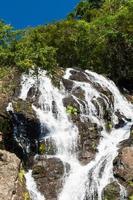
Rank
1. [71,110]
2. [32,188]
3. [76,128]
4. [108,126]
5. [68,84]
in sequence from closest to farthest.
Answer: [32,188], [76,128], [71,110], [108,126], [68,84]

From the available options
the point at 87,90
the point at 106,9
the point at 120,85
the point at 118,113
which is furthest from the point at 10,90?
the point at 106,9

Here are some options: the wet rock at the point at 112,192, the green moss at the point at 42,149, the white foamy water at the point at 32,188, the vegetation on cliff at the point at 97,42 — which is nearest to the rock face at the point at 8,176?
the white foamy water at the point at 32,188

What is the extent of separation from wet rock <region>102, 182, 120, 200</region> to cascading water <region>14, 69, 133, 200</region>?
22cm

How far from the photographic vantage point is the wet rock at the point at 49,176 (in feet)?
75.7

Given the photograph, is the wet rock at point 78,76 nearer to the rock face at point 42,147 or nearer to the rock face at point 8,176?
the rock face at point 42,147

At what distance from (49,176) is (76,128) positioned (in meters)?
4.03

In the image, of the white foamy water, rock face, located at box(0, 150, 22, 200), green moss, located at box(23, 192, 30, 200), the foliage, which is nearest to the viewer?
rock face, located at box(0, 150, 22, 200)

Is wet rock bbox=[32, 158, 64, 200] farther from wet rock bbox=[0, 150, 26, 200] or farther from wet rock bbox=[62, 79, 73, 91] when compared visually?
wet rock bbox=[62, 79, 73, 91]

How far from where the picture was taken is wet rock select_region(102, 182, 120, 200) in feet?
70.0

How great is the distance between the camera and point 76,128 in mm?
26797

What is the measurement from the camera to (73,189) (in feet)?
75.2

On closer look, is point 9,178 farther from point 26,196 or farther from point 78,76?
point 78,76


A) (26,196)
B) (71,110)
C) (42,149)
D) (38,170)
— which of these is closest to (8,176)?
(26,196)

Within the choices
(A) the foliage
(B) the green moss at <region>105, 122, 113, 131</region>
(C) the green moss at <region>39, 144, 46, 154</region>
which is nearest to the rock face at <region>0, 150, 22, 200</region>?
(C) the green moss at <region>39, 144, 46, 154</region>
